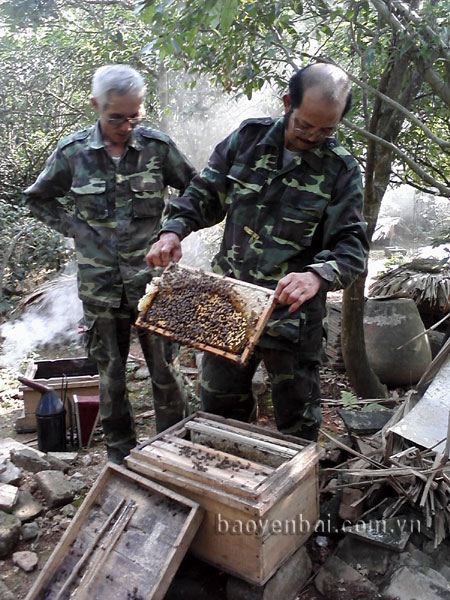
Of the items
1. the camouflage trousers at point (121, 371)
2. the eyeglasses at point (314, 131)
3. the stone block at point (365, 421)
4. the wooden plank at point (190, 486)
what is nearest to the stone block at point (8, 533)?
the camouflage trousers at point (121, 371)

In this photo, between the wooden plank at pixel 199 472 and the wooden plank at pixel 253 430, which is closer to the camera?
the wooden plank at pixel 199 472

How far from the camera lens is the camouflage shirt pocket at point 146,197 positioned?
11.0ft

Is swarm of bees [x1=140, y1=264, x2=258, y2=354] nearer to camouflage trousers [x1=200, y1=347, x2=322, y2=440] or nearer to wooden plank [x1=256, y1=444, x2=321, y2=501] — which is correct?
camouflage trousers [x1=200, y1=347, x2=322, y2=440]

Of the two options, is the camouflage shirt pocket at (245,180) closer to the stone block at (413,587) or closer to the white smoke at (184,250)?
the stone block at (413,587)

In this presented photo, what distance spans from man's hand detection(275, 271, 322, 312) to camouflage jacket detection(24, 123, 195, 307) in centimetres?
116

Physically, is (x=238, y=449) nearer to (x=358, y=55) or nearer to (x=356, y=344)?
(x=356, y=344)

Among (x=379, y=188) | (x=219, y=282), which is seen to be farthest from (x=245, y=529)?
(x=379, y=188)

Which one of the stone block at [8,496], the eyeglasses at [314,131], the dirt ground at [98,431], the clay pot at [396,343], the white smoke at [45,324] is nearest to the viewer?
the eyeglasses at [314,131]

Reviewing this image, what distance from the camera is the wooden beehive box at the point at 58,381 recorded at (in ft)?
14.6

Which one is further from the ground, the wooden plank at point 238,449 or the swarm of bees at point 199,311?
the swarm of bees at point 199,311

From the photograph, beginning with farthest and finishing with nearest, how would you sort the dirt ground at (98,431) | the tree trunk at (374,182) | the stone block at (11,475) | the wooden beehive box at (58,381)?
1. the wooden beehive box at (58,381)
2. the tree trunk at (374,182)
3. the stone block at (11,475)
4. the dirt ground at (98,431)

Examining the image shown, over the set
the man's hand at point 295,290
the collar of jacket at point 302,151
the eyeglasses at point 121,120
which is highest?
the eyeglasses at point 121,120

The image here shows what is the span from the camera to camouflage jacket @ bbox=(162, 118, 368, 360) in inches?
106

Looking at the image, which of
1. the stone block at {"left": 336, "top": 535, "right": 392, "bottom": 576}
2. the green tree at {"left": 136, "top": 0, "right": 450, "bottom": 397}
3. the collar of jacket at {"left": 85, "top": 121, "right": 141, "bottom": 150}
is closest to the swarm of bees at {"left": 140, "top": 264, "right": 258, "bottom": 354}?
the collar of jacket at {"left": 85, "top": 121, "right": 141, "bottom": 150}
